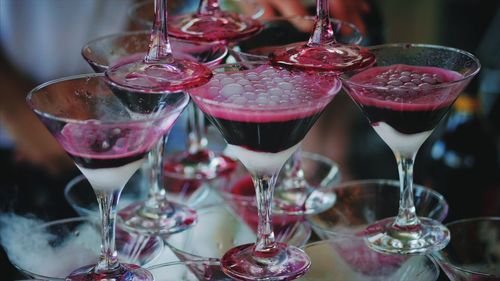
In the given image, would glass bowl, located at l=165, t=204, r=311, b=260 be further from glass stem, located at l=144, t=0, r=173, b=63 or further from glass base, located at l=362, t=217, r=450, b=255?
glass stem, located at l=144, t=0, r=173, b=63

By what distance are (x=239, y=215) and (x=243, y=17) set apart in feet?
0.75

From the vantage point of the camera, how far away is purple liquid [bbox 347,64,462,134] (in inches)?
34.4

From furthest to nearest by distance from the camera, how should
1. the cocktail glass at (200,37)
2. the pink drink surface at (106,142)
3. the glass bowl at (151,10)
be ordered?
the glass bowl at (151,10)
the cocktail glass at (200,37)
the pink drink surface at (106,142)

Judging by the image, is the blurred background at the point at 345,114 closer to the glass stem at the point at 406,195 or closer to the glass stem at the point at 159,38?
the glass stem at the point at 406,195


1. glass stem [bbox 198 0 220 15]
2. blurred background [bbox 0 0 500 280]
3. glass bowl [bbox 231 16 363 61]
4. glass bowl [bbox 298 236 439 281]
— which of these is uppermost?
glass stem [bbox 198 0 220 15]

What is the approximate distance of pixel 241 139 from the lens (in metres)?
0.86

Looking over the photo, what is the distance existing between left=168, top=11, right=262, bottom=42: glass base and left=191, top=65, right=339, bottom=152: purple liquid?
125mm

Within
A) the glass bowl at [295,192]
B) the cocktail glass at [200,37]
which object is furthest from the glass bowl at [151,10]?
the glass bowl at [295,192]

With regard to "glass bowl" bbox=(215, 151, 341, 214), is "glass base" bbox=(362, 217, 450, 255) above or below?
above

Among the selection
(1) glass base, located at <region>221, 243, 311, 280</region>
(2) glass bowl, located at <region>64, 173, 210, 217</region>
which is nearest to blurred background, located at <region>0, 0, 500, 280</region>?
(2) glass bowl, located at <region>64, 173, 210, 217</region>

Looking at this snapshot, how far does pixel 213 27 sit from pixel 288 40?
98 millimetres

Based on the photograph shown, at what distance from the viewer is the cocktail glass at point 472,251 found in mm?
894

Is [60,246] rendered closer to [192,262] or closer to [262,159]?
[192,262]

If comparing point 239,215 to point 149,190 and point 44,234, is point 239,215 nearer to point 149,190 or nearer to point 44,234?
point 149,190
